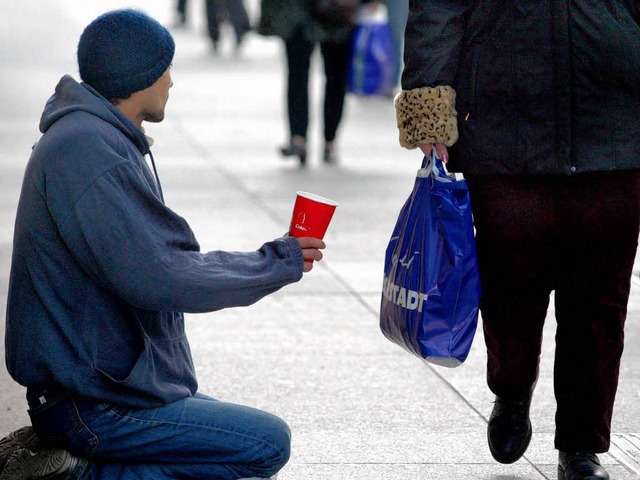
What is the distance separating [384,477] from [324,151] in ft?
19.9

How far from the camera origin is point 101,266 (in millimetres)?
3012

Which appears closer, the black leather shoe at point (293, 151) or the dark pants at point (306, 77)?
the dark pants at point (306, 77)

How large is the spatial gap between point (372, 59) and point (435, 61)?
9.37m

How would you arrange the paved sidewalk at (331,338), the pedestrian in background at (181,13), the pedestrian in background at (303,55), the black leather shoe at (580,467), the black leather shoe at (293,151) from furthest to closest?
the pedestrian in background at (181,13) → the black leather shoe at (293,151) → the pedestrian in background at (303,55) → the paved sidewalk at (331,338) → the black leather shoe at (580,467)

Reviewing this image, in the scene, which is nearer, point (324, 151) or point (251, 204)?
point (251, 204)

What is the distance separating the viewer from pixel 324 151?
32.1 feet

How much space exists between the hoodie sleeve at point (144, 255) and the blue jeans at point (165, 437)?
0.31m

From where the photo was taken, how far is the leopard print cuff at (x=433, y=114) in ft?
12.0

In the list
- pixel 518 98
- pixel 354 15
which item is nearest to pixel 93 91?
pixel 518 98

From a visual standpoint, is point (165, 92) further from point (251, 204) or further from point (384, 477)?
point (251, 204)

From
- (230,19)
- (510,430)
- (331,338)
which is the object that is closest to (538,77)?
(510,430)

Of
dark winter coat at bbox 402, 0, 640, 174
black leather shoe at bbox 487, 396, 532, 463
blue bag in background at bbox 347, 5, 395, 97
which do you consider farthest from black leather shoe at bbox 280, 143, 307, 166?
dark winter coat at bbox 402, 0, 640, 174

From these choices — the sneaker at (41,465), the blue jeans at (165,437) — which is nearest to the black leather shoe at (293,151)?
the blue jeans at (165,437)

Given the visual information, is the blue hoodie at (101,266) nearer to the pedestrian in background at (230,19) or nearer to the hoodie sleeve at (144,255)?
the hoodie sleeve at (144,255)
